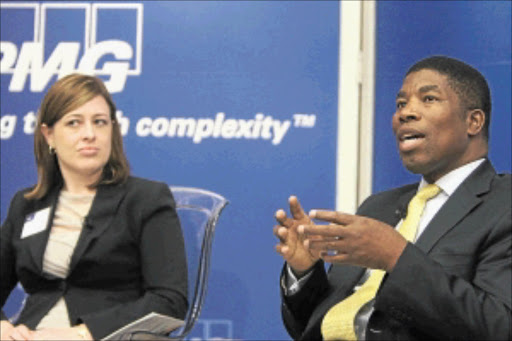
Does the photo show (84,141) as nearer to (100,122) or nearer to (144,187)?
(100,122)

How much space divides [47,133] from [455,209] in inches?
73.6

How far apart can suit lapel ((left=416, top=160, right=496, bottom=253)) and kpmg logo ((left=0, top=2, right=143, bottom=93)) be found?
2730mm

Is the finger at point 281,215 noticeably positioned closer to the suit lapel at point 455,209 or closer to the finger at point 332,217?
the finger at point 332,217

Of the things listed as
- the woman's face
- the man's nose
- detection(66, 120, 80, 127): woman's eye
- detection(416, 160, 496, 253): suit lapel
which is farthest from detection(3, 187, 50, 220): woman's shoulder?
detection(416, 160, 496, 253): suit lapel

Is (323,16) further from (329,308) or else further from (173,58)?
(329,308)

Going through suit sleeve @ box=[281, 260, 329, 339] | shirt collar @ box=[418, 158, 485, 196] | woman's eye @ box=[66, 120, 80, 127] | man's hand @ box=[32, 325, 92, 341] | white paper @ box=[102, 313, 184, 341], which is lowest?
man's hand @ box=[32, 325, 92, 341]

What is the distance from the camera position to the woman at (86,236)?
342 cm

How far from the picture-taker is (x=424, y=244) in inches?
98.0

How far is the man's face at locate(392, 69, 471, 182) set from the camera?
2.63 meters

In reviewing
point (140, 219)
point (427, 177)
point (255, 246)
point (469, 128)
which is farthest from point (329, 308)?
point (255, 246)

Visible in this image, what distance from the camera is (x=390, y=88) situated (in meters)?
4.97

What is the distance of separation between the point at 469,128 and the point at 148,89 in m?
2.60

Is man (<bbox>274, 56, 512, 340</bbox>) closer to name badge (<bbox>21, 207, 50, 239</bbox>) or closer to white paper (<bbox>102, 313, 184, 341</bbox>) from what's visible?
white paper (<bbox>102, 313, 184, 341</bbox>)

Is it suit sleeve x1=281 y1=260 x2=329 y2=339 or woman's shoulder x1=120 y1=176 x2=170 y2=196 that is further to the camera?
woman's shoulder x1=120 y1=176 x2=170 y2=196
